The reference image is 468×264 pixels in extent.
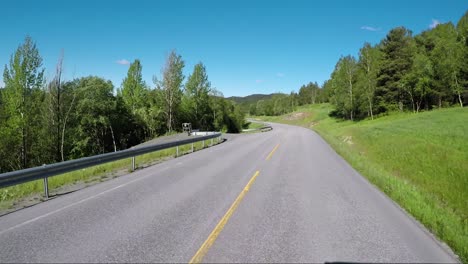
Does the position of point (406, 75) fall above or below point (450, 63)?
below

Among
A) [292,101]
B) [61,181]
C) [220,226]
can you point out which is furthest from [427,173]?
[292,101]

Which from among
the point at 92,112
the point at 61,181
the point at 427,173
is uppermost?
the point at 92,112

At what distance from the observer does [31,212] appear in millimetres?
7496

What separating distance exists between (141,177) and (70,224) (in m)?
5.40

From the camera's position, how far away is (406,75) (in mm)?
52688

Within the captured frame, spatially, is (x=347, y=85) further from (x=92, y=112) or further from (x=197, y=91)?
(x=92, y=112)

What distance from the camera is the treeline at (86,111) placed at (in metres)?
35.2

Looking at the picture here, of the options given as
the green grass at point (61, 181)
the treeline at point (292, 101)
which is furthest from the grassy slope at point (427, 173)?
the treeline at point (292, 101)

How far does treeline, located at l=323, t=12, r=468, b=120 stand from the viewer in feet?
167

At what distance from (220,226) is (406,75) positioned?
183 ft

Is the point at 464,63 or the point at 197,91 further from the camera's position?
the point at 197,91

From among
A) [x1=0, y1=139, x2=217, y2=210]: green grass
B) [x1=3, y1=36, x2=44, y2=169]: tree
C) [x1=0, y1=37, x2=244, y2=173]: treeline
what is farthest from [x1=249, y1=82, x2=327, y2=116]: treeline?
[x1=0, y1=139, x2=217, y2=210]: green grass

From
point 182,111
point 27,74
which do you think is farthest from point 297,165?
point 182,111

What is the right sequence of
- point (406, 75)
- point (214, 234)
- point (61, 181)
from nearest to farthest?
point (214, 234) → point (61, 181) → point (406, 75)
